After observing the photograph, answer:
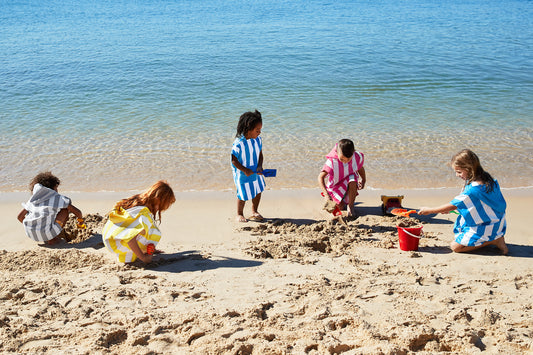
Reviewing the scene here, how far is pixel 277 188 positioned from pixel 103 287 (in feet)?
11.5

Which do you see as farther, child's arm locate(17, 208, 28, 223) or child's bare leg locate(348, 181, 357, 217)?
child's bare leg locate(348, 181, 357, 217)

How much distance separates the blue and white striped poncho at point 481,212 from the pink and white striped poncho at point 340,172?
1415 mm

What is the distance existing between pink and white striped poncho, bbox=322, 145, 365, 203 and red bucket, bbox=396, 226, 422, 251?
1.21 meters

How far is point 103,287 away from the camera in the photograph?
3.65 meters

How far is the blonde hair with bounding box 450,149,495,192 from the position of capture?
166 inches

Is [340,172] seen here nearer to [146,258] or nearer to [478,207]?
[478,207]

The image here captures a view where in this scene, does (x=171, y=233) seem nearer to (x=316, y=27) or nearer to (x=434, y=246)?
(x=434, y=246)

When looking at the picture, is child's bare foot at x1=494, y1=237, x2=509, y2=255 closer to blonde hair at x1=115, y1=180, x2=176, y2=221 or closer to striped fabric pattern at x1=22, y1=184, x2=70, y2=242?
blonde hair at x1=115, y1=180, x2=176, y2=221

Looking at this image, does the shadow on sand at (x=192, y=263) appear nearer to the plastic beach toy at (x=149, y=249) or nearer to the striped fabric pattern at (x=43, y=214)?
the plastic beach toy at (x=149, y=249)

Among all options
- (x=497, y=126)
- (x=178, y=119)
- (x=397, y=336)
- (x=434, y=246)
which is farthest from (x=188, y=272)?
(x=497, y=126)

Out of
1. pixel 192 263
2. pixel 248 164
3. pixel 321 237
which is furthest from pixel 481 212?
pixel 192 263

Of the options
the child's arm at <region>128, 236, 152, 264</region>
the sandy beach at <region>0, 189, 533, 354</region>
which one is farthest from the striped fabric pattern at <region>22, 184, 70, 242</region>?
the child's arm at <region>128, 236, 152, 264</region>

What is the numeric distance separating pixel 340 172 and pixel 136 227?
8.10 ft

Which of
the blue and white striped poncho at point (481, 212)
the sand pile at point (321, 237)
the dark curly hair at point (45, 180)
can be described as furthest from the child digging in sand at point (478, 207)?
the dark curly hair at point (45, 180)
